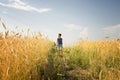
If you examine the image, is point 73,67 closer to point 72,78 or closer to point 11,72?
point 72,78

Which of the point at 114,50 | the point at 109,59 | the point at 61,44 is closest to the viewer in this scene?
the point at 109,59

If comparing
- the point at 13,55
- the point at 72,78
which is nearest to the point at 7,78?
the point at 13,55

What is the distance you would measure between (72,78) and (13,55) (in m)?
2.56

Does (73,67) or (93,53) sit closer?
(73,67)

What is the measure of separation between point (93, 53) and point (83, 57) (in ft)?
1.34

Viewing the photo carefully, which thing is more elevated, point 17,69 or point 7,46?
point 7,46

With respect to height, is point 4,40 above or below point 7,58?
above

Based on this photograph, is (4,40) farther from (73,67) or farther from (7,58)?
(73,67)

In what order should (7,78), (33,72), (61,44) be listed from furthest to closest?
(61,44) < (33,72) < (7,78)

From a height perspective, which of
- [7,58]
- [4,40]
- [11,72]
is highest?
[4,40]

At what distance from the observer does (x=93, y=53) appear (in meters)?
8.67

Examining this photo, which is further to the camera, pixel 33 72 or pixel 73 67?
pixel 73 67

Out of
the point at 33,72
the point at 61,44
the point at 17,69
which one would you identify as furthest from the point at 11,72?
the point at 61,44

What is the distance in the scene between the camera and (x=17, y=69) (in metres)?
3.52
